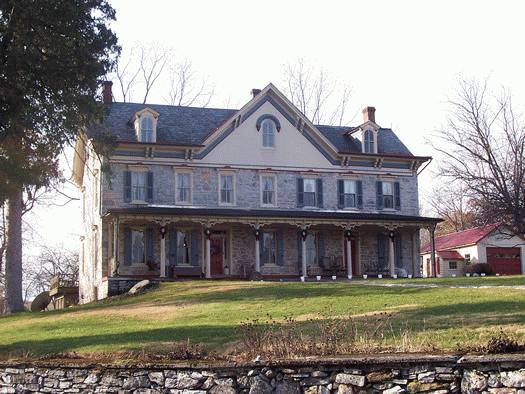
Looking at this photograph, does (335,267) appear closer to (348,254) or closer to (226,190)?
(348,254)

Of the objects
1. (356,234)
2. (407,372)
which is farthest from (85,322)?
(356,234)

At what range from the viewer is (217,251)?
34031mm

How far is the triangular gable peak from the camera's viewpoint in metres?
34.1

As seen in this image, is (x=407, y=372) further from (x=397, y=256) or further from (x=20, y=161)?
(x=397, y=256)

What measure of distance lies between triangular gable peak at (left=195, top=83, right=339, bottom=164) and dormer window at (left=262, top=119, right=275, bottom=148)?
27 centimetres

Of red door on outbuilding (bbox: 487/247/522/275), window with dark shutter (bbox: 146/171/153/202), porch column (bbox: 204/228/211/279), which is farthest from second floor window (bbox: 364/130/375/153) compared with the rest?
red door on outbuilding (bbox: 487/247/522/275)

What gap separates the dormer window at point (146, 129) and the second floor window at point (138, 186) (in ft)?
5.18

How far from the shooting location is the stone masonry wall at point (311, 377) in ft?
28.8

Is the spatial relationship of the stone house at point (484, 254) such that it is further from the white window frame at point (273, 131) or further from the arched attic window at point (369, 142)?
the white window frame at point (273, 131)

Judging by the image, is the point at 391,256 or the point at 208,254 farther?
the point at 391,256

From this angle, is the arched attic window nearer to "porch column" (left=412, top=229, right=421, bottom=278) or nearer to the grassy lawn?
"porch column" (left=412, top=229, right=421, bottom=278)

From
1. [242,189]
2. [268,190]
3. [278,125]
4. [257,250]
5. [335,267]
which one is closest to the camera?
[257,250]

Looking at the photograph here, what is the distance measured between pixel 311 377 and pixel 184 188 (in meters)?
24.3

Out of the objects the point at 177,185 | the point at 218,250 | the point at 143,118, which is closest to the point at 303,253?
the point at 218,250
